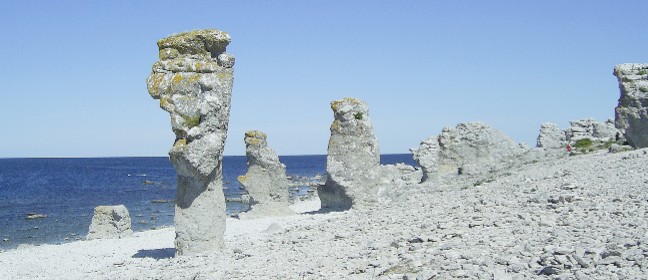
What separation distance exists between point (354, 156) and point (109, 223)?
35.1ft

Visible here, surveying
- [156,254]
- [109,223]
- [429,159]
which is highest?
[429,159]

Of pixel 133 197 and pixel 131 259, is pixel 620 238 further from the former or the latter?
pixel 133 197

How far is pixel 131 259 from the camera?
17.0 meters

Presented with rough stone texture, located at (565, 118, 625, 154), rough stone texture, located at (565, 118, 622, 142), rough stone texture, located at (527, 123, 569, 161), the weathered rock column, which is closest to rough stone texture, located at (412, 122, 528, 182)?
rough stone texture, located at (565, 118, 625, 154)

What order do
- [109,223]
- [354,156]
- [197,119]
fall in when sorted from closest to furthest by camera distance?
[197,119] → [354,156] → [109,223]

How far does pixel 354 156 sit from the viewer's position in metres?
24.9

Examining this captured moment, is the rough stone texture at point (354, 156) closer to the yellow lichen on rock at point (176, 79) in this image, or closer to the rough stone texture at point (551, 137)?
the yellow lichen on rock at point (176, 79)

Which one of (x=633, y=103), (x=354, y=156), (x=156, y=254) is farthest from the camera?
(x=633, y=103)

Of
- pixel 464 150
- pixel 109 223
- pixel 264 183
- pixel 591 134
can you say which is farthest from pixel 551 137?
pixel 109 223

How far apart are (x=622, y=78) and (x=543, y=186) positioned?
12311mm

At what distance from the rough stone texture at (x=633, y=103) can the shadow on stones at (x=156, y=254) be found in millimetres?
19535

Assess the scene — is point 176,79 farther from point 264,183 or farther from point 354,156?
point 264,183

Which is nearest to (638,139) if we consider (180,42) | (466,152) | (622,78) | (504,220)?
(622,78)

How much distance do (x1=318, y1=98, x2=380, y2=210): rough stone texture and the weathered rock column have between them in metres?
9.67
